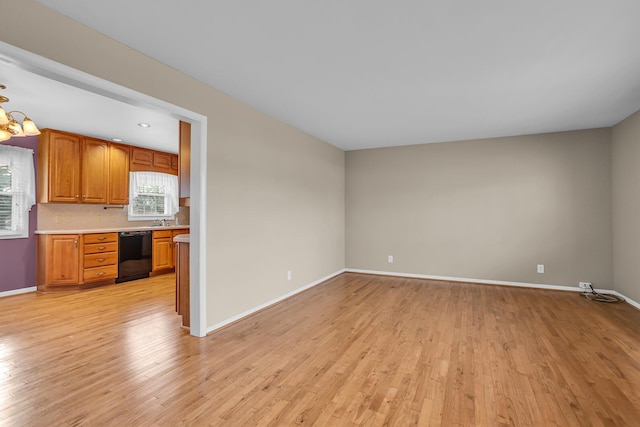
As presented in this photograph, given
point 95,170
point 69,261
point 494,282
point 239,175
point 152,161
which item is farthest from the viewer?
point 152,161

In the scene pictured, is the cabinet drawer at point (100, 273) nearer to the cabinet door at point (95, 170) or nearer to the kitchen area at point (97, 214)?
the kitchen area at point (97, 214)

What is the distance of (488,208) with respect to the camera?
16.7 ft

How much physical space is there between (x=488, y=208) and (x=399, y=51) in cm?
366

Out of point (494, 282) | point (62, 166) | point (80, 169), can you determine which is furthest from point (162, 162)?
point (494, 282)

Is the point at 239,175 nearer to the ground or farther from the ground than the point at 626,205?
farther from the ground

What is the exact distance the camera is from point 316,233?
17.0 feet

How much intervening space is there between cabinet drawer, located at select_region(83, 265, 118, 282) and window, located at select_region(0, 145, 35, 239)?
1.07m

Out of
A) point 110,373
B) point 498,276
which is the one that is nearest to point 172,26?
point 110,373

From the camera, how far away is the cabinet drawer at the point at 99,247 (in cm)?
497

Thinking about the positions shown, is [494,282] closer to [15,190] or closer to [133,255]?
[133,255]

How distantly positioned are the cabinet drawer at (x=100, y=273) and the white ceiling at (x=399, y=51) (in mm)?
3942

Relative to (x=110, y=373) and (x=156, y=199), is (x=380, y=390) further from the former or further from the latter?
(x=156, y=199)

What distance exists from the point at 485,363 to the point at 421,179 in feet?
11.9

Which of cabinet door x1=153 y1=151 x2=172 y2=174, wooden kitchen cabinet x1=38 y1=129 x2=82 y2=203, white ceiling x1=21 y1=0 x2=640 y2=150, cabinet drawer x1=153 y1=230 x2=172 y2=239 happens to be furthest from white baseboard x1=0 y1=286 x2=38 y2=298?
white ceiling x1=21 y1=0 x2=640 y2=150
